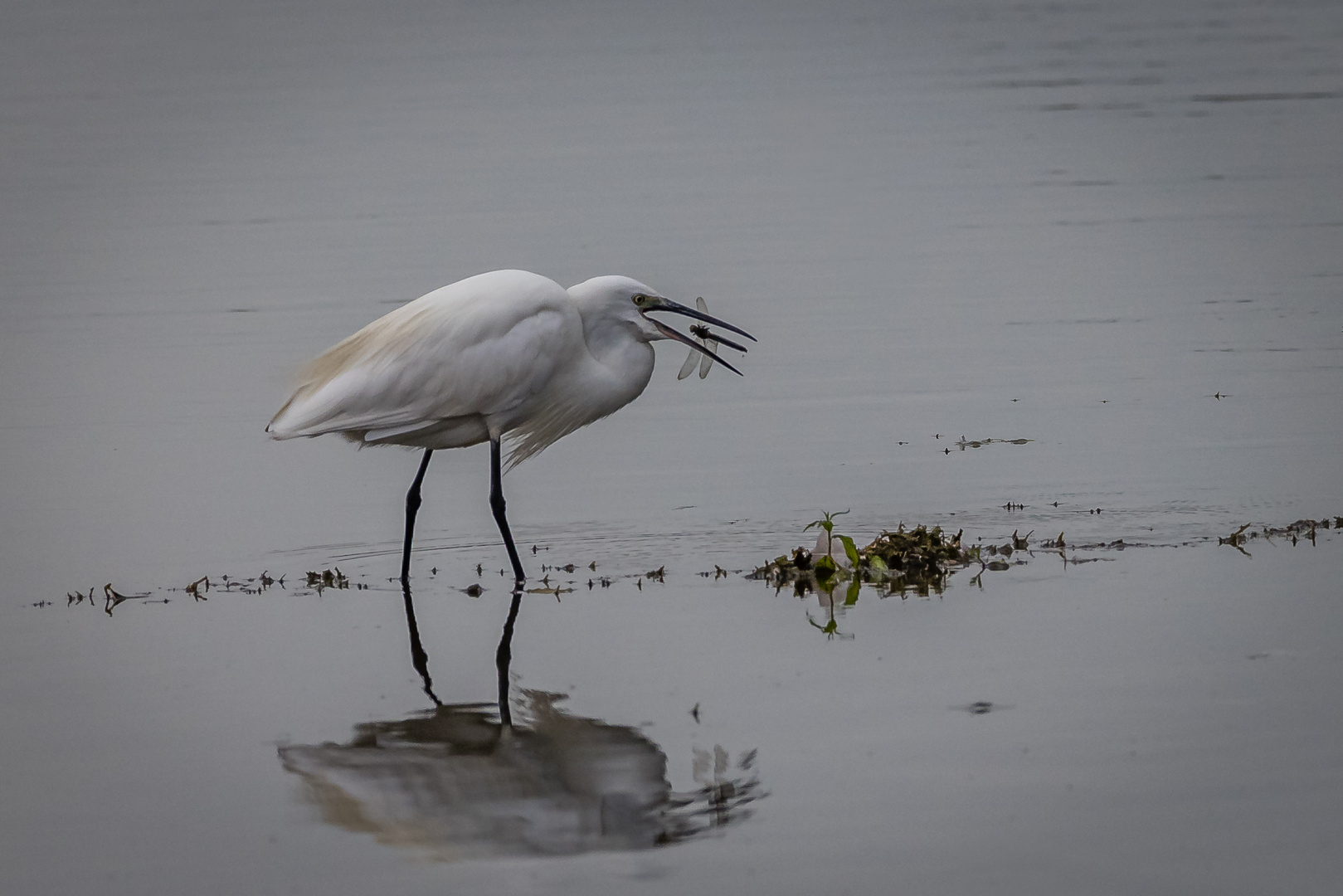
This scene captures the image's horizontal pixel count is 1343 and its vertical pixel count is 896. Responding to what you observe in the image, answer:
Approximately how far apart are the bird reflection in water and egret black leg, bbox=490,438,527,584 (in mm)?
1554

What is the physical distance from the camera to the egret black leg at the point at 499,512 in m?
7.48

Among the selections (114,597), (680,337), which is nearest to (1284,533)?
(680,337)

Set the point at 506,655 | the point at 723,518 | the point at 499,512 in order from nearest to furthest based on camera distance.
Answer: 1. the point at 506,655
2. the point at 499,512
3. the point at 723,518

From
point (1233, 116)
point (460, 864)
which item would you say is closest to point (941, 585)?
point (460, 864)

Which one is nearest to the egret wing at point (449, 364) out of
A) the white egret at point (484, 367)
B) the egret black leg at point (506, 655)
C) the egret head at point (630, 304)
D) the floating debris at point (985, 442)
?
the white egret at point (484, 367)

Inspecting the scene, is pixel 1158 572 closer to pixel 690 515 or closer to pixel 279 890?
pixel 690 515

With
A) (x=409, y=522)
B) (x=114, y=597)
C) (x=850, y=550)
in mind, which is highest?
(x=409, y=522)

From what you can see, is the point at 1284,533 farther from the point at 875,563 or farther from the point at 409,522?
the point at 409,522

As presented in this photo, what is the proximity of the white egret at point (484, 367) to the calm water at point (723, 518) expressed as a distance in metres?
0.60

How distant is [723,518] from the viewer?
831 cm

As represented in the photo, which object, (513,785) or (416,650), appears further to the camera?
(416,650)

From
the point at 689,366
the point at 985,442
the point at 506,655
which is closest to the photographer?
the point at 506,655

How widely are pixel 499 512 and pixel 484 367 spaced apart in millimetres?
584

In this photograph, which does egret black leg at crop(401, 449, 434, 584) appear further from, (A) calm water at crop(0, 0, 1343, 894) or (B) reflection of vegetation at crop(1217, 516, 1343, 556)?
(B) reflection of vegetation at crop(1217, 516, 1343, 556)
